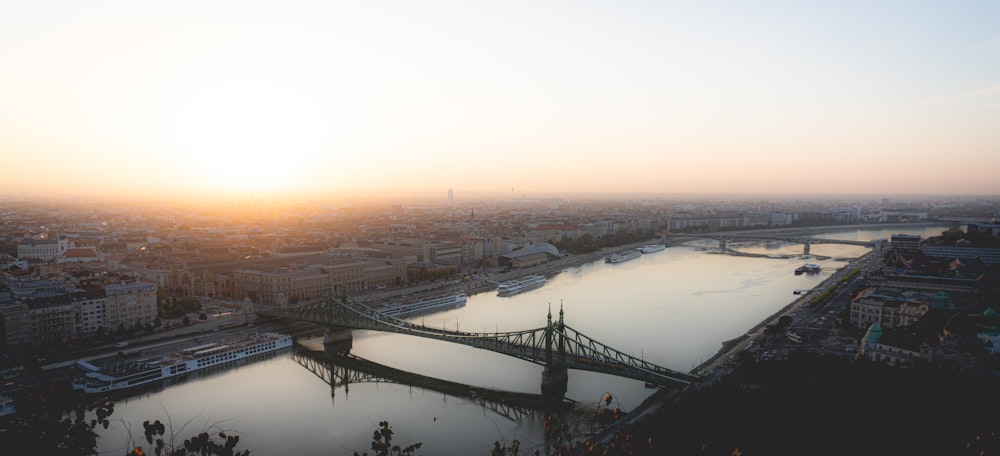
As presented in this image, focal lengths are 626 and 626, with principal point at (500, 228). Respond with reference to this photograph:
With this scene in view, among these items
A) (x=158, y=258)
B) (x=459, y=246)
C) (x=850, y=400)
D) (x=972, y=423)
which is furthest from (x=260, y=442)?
(x=459, y=246)

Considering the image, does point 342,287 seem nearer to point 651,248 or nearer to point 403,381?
point 403,381

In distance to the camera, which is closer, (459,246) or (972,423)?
(972,423)

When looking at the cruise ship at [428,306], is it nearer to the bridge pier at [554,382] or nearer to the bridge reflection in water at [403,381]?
the bridge reflection in water at [403,381]

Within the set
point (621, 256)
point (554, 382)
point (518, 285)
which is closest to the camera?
point (554, 382)

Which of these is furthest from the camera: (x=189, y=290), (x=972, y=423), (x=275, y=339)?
(x=189, y=290)

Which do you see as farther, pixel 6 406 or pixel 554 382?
pixel 554 382

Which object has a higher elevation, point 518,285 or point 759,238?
point 759,238

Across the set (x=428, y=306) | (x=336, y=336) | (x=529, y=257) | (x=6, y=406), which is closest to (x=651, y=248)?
(x=529, y=257)

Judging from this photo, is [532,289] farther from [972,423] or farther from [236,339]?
[972,423]
